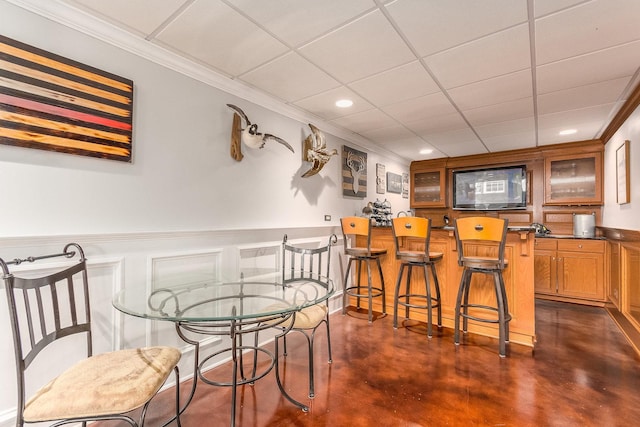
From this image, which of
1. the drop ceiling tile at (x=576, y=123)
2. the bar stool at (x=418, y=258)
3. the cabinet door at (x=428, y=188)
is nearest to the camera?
the bar stool at (x=418, y=258)

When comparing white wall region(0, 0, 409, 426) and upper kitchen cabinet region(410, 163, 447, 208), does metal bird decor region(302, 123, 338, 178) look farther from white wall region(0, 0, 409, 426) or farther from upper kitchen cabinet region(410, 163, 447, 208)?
upper kitchen cabinet region(410, 163, 447, 208)

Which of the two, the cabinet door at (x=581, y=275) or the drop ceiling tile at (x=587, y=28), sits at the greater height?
the drop ceiling tile at (x=587, y=28)

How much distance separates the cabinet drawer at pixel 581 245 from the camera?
12.9 ft

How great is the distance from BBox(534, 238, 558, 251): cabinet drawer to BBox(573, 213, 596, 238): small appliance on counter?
463mm

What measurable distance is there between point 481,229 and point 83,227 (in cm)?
292

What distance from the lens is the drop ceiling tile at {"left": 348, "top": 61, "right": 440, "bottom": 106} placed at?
2.39m

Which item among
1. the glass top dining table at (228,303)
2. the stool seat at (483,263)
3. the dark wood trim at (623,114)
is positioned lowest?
the glass top dining table at (228,303)

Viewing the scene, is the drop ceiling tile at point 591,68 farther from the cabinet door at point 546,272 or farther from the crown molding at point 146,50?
the cabinet door at point 546,272

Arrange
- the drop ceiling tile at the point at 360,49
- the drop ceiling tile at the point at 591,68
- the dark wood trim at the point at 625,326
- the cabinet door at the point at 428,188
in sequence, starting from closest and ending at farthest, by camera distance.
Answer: the drop ceiling tile at the point at 360,49, the drop ceiling tile at the point at 591,68, the dark wood trim at the point at 625,326, the cabinet door at the point at 428,188

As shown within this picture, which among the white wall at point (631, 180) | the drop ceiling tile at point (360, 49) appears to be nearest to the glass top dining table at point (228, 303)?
the drop ceiling tile at point (360, 49)

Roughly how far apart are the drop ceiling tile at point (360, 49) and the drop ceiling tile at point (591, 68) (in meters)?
1.16

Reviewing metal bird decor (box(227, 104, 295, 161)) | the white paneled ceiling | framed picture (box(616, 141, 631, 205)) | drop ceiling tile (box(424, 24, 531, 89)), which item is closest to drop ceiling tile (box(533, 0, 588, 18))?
the white paneled ceiling

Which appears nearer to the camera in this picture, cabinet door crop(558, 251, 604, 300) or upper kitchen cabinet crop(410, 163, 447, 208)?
cabinet door crop(558, 251, 604, 300)

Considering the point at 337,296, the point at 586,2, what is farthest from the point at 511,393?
the point at 586,2
